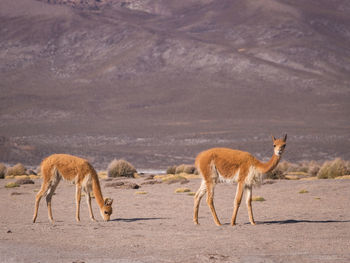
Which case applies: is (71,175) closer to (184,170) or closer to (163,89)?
(184,170)

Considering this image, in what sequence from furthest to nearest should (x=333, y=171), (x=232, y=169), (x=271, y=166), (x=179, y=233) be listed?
(x=333, y=171), (x=232, y=169), (x=271, y=166), (x=179, y=233)

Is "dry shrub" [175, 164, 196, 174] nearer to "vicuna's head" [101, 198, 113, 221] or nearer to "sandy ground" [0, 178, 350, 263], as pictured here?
"sandy ground" [0, 178, 350, 263]

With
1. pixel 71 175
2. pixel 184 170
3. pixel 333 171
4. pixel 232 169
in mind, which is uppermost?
pixel 232 169

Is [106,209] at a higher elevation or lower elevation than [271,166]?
lower

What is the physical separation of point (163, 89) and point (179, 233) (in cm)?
10872

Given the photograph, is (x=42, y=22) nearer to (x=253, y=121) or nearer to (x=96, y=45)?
(x=96, y=45)

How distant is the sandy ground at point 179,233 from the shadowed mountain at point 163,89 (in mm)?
35693

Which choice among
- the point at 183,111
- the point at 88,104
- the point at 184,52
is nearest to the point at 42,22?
the point at 184,52

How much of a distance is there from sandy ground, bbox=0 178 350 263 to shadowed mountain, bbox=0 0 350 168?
117 ft

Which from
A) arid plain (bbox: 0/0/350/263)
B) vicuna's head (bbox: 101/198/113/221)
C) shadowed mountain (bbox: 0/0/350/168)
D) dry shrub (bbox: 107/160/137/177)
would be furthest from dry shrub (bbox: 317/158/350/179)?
shadowed mountain (bbox: 0/0/350/168)

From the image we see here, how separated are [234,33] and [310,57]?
43.6 m

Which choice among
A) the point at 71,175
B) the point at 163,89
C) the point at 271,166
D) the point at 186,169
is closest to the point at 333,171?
the point at 186,169

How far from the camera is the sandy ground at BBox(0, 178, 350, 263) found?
8734mm

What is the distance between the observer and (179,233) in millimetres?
10953
